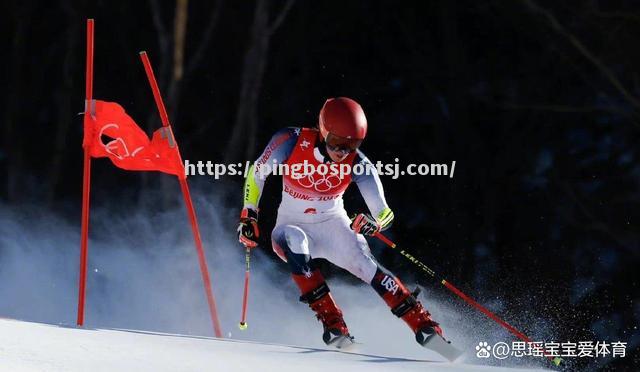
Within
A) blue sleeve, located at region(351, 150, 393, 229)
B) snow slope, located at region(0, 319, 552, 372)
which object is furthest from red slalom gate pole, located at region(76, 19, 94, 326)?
blue sleeve, located at region(351, 150, 393, 229)

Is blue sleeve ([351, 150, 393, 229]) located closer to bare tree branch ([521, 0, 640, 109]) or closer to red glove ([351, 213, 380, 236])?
red glove ([351, 213, 380, 236])

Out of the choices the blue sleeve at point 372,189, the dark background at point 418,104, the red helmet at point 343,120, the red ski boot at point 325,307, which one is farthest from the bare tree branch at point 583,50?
the red ski boot at point 325,307

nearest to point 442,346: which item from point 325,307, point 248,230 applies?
point 325,307

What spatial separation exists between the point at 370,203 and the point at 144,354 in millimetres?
1581

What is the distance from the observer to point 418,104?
7.88 metres

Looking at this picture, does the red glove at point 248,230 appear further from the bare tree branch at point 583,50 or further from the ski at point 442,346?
the bare tree branch at point 583,50

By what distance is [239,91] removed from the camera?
306 inches

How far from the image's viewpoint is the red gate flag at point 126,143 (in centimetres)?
557

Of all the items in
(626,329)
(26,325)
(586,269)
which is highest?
(26,325)

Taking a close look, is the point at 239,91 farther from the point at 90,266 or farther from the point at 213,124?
the point at 90,266

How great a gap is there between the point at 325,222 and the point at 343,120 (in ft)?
1.97

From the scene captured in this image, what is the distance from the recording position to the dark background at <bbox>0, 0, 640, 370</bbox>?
304 inches

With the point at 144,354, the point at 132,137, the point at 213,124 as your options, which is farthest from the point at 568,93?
the point at 144,354

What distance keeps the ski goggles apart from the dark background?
237 centimetres
